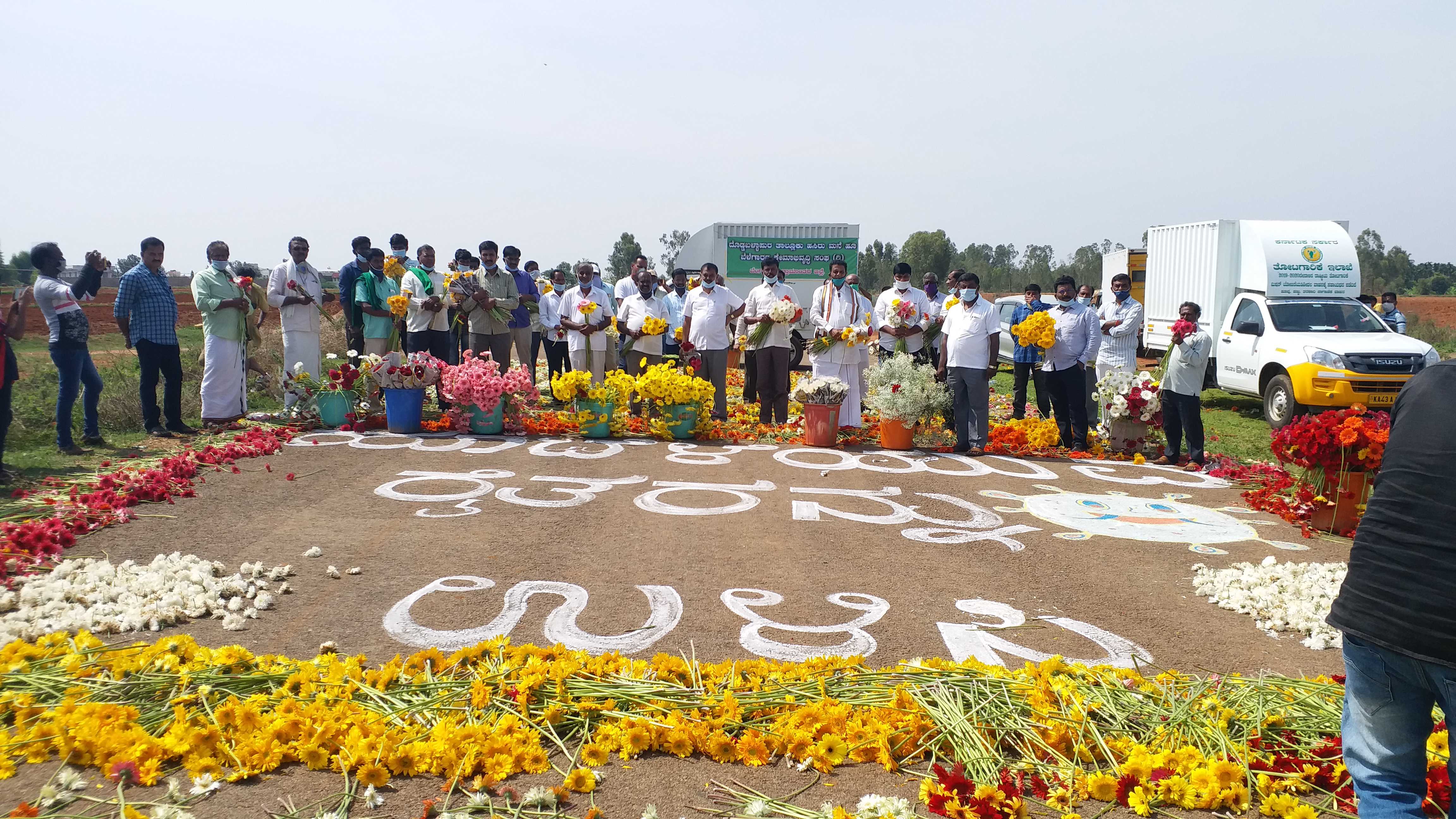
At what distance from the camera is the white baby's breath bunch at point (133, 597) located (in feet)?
15.1

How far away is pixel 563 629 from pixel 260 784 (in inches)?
70.7

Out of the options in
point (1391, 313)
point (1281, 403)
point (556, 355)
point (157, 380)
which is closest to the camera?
point (157, 380)

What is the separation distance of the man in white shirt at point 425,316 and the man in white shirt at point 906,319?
5.83 meters

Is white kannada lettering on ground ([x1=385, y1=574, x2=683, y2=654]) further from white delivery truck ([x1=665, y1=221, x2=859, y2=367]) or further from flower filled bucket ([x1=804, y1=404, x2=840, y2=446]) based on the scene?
white delivery truck ([x1=665, y1=221, x2=859, y2=367])

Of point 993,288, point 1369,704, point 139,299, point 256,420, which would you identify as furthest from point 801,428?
point 993,288

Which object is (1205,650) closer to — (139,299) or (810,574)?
(810,574)

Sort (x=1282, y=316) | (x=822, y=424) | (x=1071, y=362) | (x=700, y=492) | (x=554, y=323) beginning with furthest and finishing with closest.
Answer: (x=554, y=323) < (x=1282, y=316) < (x=822, y=424) < (x=1071, y=362) < (x=700, y=492)

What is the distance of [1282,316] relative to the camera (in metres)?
13.7

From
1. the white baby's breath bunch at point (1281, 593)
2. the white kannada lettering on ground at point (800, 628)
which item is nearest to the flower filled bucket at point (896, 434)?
the white baby's breath bunch at point (1281, 593)

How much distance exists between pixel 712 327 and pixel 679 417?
5.25 ft

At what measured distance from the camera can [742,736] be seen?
3.65 m

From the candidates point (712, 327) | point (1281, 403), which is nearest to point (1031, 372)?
point (1281, 403)

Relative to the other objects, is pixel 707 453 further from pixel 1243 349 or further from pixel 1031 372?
pixel 1243 349

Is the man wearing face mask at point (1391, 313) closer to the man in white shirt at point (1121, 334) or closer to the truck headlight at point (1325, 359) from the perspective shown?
the truck headlight at point (1325, 359)
